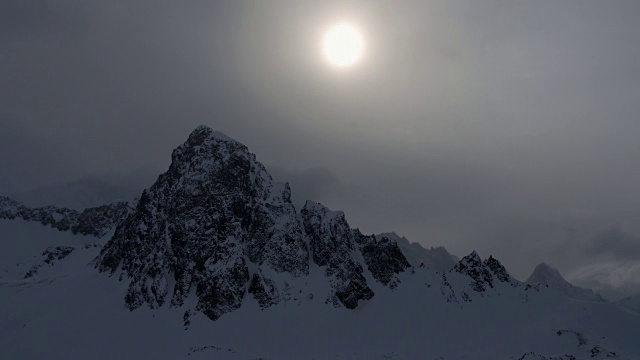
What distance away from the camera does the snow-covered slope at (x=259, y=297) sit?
293ft

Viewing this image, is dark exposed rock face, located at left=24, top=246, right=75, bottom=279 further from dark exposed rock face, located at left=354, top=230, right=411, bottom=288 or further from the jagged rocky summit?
dark exposed rock face, located at left=354, top=230, right=411, bottom=288

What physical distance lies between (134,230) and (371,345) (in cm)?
→ 6360

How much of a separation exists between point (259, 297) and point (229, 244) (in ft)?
45.4

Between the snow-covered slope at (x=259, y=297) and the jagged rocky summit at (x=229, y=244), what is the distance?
323 mm

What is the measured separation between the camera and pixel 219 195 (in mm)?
112500

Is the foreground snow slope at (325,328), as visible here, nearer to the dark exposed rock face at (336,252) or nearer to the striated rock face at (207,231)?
the dark exposed rock face at (336,252)

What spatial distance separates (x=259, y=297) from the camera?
98.4 m

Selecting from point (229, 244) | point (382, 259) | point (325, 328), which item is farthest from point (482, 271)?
point (229, 244)

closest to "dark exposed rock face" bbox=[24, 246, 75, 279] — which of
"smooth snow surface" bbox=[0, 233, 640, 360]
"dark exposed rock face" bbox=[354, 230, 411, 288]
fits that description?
"smooth snow surface" bbox=[0, 233, 640, 360]

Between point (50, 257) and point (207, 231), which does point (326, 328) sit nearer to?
point (207, 231)

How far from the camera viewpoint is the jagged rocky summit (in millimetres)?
100938

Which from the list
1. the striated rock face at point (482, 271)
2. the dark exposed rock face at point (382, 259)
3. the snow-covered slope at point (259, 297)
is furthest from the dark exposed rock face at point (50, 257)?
the striated rock face at point (482, 271)

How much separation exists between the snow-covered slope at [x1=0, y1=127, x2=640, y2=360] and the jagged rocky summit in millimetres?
323

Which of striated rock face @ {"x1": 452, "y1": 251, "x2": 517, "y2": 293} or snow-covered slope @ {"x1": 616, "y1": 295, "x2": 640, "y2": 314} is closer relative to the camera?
striated rock face @ {"x1": 452, "y1": 251, "x2": 517, "y2": 293}
